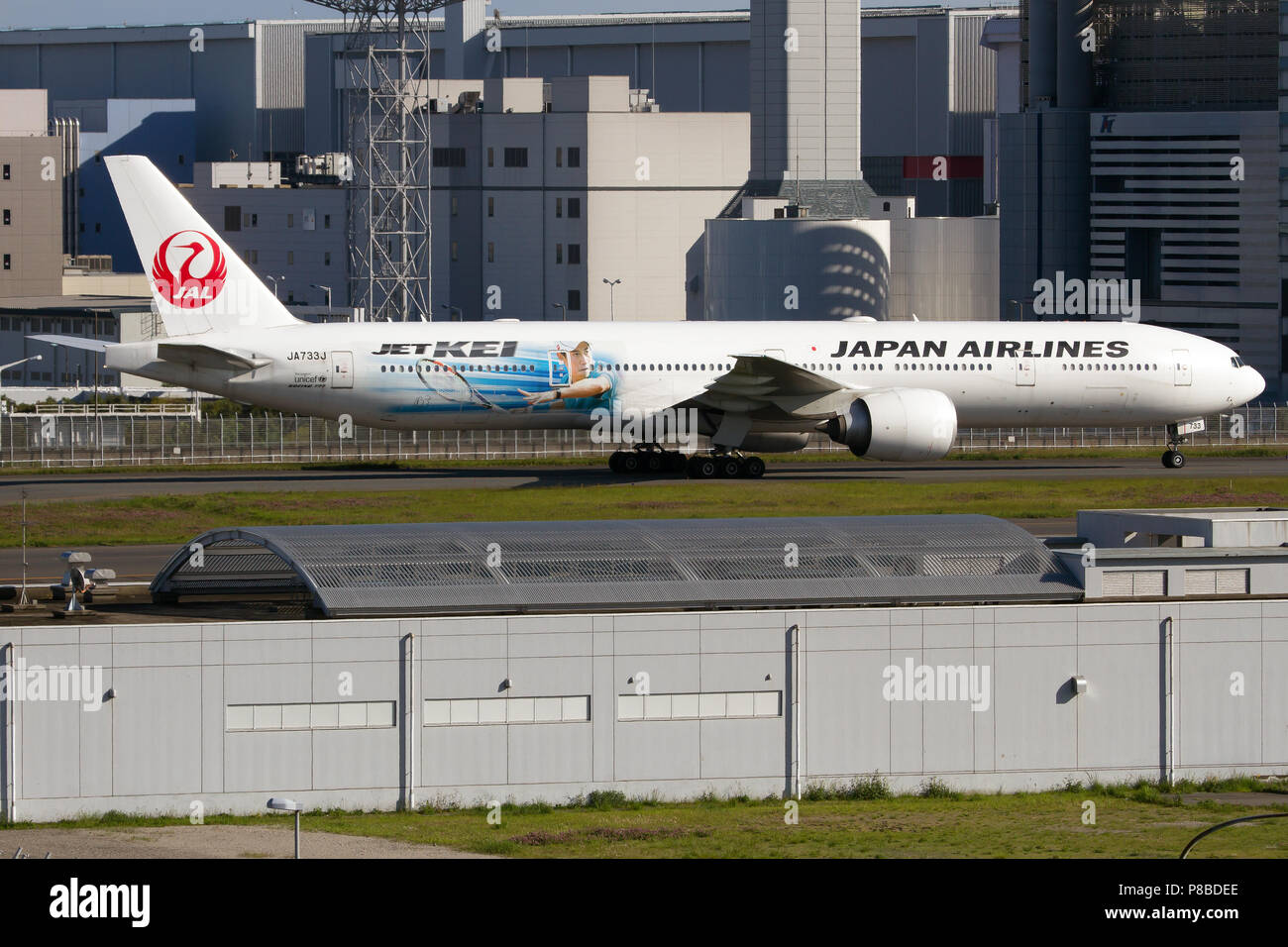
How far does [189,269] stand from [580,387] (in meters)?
13.7

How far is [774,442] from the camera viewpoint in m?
61.1

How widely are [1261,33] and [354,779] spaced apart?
106587mm

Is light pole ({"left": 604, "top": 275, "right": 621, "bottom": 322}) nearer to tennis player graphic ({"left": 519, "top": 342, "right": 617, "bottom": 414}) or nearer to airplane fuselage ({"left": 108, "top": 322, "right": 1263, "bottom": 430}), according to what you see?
airplane fuselage ({"left": 108, "top": 322, "right": 1263, "bottom": 430})

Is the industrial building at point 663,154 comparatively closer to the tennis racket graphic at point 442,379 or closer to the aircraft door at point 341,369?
the tennis racket graphic at point 442,379

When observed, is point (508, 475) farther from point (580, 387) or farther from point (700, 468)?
point (700, 468)

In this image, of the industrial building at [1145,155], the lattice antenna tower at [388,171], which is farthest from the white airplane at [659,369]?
the industrial building at [1145,155]

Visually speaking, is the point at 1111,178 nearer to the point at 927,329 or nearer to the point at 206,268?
the point at 927,329

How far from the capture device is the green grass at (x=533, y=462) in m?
66.4

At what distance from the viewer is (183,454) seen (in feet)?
232

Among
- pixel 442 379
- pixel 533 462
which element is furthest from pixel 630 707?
pixel 533 462

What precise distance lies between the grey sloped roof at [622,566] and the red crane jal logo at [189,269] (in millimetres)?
29728

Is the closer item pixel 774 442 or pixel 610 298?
pixel 774 442
